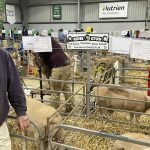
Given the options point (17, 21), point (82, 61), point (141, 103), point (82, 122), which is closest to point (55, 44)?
point (82, 122)

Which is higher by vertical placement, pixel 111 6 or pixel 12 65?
pixel 111 6

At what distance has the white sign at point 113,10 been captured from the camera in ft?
61.4

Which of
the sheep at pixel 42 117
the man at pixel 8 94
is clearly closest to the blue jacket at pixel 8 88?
the man at pixel 8 94

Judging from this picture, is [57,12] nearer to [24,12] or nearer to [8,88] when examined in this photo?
[24,12]

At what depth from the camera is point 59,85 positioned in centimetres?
509

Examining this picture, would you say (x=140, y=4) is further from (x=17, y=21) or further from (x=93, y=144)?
(x=93, y=144)

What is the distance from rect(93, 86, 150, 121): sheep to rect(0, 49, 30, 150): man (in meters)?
2.13

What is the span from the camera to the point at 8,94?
90.5 inches

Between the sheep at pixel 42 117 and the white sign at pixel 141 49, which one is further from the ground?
the white sign at pixel 141 49

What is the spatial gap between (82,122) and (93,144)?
631mm

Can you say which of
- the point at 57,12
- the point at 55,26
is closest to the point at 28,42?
the point at 57,12

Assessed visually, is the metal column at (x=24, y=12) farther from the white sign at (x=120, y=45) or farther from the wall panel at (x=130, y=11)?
the white sign at (x=120, y=45)

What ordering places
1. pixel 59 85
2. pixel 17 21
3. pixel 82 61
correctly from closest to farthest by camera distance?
1. pixel 59 85
2. pixel 82 61
3. pixel 17 21

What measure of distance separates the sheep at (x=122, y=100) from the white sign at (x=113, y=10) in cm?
1538
